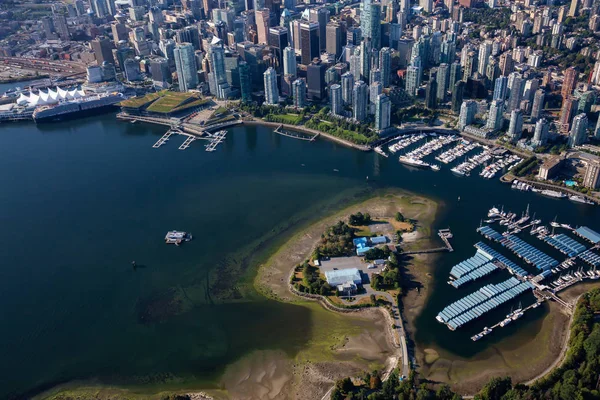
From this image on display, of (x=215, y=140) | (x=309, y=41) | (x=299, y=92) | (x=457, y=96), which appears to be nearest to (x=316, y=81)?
(x=299, y=92)

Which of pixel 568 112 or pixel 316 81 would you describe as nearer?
pixel 568 112

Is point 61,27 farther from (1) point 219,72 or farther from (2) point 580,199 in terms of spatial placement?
(2) point 580,199

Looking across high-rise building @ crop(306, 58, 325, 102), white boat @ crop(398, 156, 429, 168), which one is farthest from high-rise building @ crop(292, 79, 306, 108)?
white boat @ crop(398, 156, 429, 168)

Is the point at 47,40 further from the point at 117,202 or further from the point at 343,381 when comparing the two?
the point at 343,381

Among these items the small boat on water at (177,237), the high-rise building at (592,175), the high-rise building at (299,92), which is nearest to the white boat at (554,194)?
the high-rise building at (592,175)

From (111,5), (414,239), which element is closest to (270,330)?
(414,239)

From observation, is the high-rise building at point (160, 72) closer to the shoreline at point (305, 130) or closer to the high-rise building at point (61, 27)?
the shoreline at point (305, 130)
